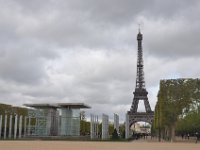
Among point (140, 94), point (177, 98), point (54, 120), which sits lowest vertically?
point (54, 120)

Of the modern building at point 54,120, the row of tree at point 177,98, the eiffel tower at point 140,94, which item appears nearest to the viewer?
Answer: the row of tree at point 177,98

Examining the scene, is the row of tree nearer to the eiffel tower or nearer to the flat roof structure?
the flat roof structure

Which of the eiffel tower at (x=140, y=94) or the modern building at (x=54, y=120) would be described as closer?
the modern building at (x=54, y=120)

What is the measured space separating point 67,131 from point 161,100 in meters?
22.5

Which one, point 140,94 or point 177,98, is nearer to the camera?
point 177,98

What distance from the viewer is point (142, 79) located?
406 ft

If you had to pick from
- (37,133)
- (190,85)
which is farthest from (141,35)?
(190,85)

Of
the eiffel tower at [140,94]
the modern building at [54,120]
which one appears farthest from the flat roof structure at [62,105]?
the eiffel tower at [140,94]

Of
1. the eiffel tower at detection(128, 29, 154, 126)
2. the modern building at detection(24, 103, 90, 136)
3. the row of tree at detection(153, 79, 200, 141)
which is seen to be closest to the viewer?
the row of tree at detection(153, 79, 200, 141)

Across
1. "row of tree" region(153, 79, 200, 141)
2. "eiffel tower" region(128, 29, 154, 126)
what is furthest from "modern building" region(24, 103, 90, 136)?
"eiffel tower" region(128, 29, 154, 126)

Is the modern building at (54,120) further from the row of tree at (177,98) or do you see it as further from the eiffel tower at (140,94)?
the eiffel tower at (140,94)

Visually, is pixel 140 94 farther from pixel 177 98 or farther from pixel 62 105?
pixel 177 98

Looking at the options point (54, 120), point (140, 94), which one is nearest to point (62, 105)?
point (54, 120)

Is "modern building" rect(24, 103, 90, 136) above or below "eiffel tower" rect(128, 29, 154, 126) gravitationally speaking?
below
